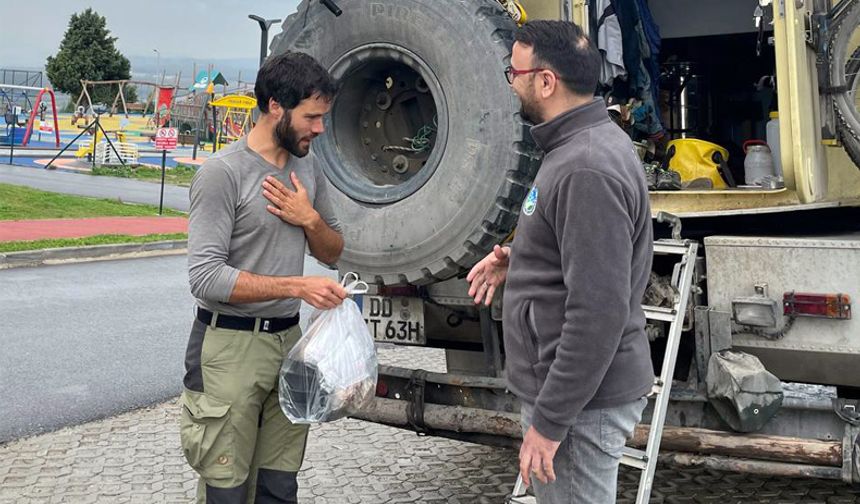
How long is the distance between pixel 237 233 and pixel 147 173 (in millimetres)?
25699

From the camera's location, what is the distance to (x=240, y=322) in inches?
116

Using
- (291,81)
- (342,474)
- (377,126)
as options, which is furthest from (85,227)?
(291,81)

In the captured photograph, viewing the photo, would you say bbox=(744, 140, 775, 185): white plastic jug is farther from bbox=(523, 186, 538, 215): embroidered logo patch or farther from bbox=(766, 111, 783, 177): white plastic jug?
bbox=(523, 186, 538, 215): embroidered logo patch

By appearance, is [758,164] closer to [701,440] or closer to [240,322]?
[701,440]

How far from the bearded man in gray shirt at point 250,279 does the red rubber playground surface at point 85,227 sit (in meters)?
11.3

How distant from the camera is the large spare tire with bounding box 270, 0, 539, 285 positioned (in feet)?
11.1

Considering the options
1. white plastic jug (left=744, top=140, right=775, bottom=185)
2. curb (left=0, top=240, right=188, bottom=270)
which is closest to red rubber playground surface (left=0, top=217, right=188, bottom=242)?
curb (left=0, top=240, right=188, bottom=270)

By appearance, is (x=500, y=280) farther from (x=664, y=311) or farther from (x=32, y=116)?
(x=32, y=116)

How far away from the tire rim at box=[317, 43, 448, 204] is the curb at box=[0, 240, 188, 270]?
25.3ft

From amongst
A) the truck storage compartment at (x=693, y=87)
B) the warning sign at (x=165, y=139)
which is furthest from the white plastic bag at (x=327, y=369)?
the warning sign at (x=165, y=139)

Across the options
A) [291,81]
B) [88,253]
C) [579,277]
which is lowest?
[579,277]

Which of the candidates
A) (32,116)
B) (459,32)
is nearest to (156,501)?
(459,32)

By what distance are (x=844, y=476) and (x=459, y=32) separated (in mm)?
2143

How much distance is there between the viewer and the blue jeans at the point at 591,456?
89.7 inches
